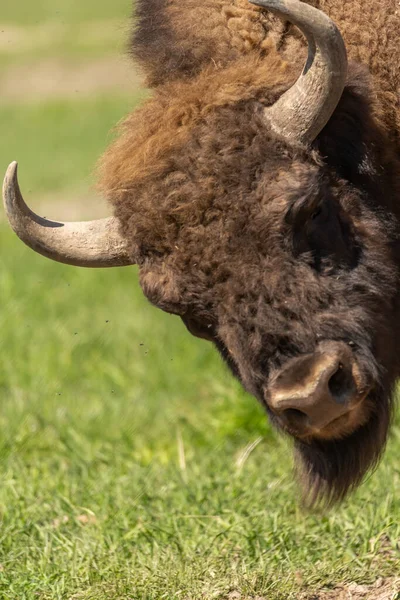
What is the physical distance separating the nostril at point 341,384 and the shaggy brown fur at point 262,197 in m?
0.12

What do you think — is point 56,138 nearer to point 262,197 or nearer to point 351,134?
point 351,134

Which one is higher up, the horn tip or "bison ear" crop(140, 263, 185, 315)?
the horn tip

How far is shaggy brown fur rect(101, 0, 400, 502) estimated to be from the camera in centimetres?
338

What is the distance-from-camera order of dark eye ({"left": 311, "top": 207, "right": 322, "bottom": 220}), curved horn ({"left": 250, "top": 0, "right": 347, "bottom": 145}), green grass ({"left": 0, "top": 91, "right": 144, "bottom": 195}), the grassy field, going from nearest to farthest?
curved horn ({"left": 250, "top": 0, "right": 347, "bottom": 145}) → dark eye ({"left": 311, "top": 207, "right": 322, "bottom": 220}) → the grassy field → green grass ({"left": 0, "top": 91, "right": 144, "bottom": 195})

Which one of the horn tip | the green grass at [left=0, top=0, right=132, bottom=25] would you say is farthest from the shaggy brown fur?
the green grass at [left=0, top=0, right=132, bottom=25]

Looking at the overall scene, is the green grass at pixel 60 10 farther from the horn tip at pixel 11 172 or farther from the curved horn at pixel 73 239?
the horn tip at pixel 11 172

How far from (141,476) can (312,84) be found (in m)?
2.57

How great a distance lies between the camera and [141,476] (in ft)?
17.2

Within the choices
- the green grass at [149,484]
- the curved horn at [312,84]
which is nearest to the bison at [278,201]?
the curved horn at [312,84]

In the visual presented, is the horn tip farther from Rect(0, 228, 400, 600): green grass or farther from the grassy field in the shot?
Rect(0, 228, 400, 600): green grass

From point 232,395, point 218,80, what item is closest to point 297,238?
point 218,80

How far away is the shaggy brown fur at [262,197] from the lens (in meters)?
3.38

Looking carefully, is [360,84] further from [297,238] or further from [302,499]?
[302,499]

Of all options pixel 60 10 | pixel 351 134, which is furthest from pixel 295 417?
pixel 60 10
